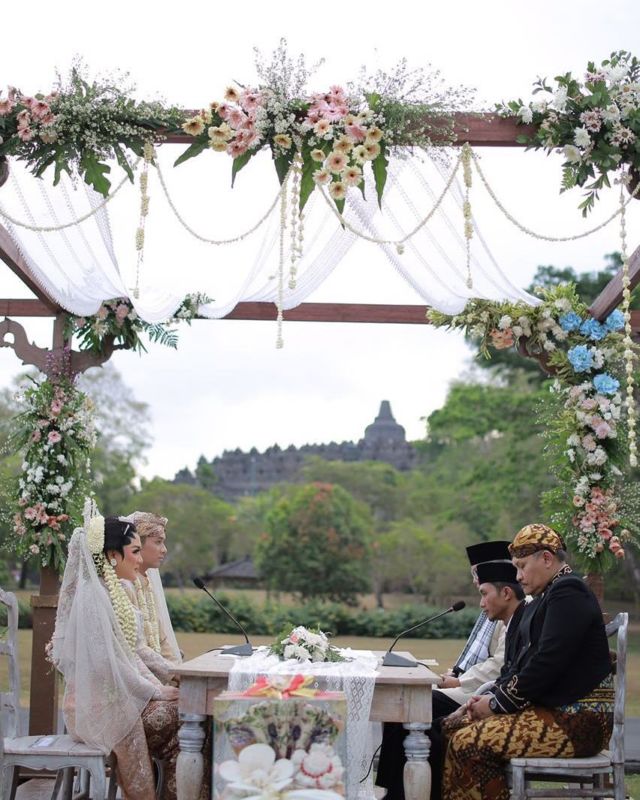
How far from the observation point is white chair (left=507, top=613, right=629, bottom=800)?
4.18m

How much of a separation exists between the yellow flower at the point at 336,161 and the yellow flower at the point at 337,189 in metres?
0.07

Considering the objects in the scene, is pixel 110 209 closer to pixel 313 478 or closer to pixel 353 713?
pixel 353 713

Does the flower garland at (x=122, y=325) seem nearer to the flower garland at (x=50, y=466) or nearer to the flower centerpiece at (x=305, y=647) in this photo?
the flower garland at (x=50, y=466)

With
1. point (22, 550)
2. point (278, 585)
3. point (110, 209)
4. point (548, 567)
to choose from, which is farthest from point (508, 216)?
point (278, 585)

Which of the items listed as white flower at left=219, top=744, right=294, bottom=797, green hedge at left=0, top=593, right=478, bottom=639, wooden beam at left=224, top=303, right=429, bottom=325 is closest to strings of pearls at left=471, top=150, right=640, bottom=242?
wooden beam at left=224, top=303, right=429, bottom=325

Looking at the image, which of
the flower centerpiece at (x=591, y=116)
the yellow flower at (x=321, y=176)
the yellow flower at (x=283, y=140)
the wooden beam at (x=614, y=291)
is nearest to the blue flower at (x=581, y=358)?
the wooden beam at (x=614, y=291)

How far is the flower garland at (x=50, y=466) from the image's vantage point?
6879 mm

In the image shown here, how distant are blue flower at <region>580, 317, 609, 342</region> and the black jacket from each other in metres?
2.72

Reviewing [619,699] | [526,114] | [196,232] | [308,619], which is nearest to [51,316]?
[196,232]

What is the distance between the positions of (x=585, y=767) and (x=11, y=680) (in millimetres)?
2490

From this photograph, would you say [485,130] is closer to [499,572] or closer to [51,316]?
[499,572]

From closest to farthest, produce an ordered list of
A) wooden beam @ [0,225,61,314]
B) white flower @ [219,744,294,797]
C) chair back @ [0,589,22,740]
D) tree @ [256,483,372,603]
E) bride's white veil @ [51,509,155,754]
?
white flower @ [219,744,294,797] < bride's white veil @ [51,509,155,754] < chair back @ [0,589,22,740] < wooden beam @ [0,225,61,314] < tree @ [256,483,372,603]

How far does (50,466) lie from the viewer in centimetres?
703

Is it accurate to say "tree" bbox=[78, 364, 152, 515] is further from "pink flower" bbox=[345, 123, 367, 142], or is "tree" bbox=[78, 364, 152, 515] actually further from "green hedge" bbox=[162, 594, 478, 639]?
"pink flower" bbox=[345, 123, 367, 142]
